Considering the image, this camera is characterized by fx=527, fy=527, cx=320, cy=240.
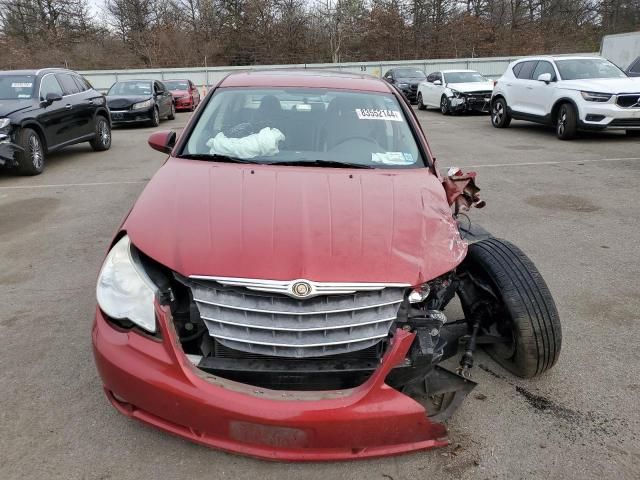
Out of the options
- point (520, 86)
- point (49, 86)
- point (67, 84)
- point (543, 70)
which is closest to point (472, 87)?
point (520, 86)

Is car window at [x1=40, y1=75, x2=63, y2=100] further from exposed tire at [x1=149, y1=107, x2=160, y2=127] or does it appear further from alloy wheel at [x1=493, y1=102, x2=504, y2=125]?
alloy wheel at [x1=493, y1=102, x2=504, y2=125]

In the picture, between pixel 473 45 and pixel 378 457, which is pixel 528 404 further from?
pixel 473 45

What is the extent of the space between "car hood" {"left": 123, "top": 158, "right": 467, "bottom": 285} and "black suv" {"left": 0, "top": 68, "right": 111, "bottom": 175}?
653cm

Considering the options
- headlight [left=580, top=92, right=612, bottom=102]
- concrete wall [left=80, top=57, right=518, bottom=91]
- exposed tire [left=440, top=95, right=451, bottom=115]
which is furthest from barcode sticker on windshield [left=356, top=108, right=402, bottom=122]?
concrete wall [left=80, top=57, right=518, bottom=91]

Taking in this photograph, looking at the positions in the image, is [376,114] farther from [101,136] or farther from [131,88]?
[131,88]

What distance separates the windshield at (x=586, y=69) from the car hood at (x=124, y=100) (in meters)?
11.5

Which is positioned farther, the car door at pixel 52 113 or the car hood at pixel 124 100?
the car hood at pixel 124 100

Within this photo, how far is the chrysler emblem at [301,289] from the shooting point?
2.14 metres

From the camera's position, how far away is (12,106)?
851 cm

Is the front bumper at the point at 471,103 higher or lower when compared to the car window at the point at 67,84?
lower

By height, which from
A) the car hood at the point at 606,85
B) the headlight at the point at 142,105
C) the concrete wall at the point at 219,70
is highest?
the concrete wall at the point at 219,70

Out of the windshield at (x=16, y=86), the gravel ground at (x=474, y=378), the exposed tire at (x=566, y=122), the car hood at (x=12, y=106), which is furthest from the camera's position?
the exposed tire at (x=566, y=122)

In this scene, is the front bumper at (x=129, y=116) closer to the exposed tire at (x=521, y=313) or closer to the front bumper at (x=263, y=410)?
the exposed tire at (x=521, y=313)

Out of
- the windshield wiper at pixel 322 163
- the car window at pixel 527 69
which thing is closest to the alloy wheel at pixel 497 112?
the car window at pixel 527 69
